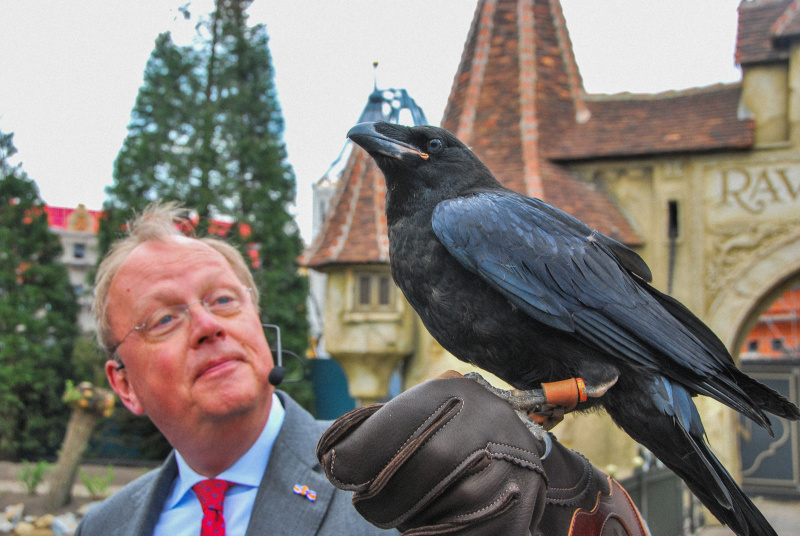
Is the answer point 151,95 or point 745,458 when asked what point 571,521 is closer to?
point 745,458

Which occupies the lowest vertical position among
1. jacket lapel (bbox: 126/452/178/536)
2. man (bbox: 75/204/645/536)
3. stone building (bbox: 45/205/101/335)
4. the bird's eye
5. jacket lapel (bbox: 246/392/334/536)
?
stone building (bbox: 45/205/101/335)

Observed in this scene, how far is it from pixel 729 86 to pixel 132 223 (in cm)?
878

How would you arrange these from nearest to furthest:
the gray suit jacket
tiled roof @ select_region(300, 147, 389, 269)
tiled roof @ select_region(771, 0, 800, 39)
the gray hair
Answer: the gray suit jacket
the gray hair
tiled roof @ select_region(771, 0, 800, 39)
tiled roof @ select_region(300, 147, 389, 269)

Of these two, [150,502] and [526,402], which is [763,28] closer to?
[526,402]

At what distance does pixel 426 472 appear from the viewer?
1.35 metres

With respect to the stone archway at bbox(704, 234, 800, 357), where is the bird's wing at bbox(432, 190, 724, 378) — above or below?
above

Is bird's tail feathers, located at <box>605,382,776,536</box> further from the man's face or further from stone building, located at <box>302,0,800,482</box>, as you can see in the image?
stone building, located at <box>302,0,800,482</box>

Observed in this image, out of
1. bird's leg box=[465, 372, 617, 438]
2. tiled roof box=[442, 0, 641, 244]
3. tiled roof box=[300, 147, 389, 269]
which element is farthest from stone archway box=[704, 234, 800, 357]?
bird's leg box=[465, 372, 617, 438]

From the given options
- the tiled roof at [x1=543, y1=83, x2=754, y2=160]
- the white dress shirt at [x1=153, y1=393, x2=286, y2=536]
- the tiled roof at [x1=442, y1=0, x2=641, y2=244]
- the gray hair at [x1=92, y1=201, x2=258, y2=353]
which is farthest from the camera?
the tiled roof at [x1=442, y1=0, x2=641, y2=244]

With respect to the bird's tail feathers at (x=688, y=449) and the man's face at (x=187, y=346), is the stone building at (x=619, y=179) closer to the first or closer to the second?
the man's face at (x=187, y=346)

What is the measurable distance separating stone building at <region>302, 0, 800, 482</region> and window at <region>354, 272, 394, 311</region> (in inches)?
0.8

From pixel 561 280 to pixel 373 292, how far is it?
7828 millimetres

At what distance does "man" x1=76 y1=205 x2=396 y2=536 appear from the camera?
2.04 meters

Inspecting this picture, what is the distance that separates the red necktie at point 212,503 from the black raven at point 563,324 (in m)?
0.97
